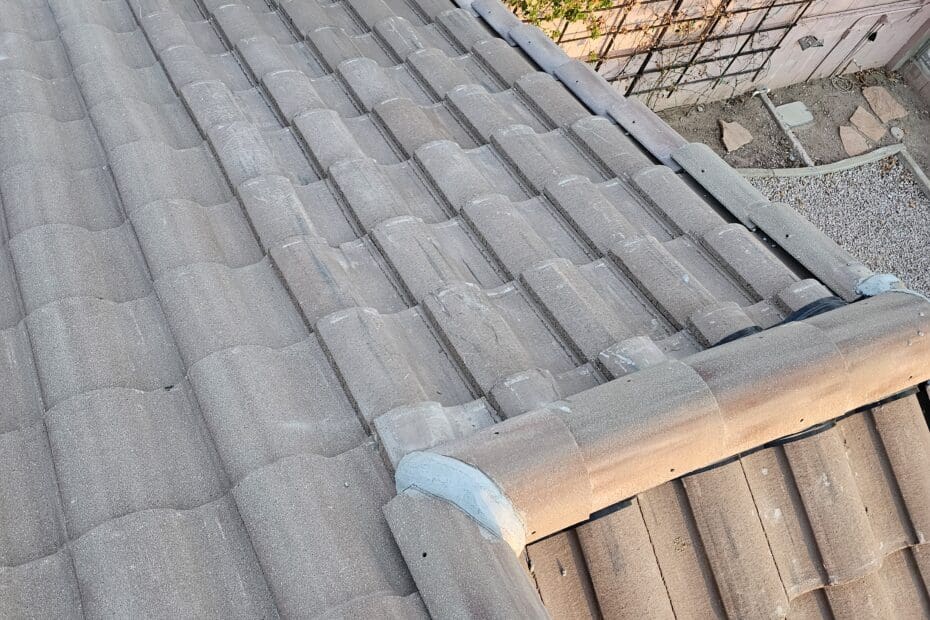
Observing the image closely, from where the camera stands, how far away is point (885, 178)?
8891mm

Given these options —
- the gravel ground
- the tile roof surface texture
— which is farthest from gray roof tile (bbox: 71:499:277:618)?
the gravel ground

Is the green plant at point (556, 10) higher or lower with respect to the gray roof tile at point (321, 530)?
higher

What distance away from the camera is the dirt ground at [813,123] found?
8.85m

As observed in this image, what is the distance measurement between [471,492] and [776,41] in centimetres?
971

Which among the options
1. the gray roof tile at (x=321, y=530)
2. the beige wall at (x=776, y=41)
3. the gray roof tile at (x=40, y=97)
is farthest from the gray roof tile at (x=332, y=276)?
the beige wall at (x=776, y=41)

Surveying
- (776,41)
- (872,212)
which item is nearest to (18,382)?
(872,212)

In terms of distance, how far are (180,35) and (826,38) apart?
960 centimetres

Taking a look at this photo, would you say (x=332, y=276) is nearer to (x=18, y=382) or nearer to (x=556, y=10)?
(x=18, y=382)

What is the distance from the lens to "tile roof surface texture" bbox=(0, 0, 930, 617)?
1.57 metres

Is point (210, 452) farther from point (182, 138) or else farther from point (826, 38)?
point (826, 38)

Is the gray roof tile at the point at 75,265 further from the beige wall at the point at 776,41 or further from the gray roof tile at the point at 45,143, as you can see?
the beige wall at the point at 776,41

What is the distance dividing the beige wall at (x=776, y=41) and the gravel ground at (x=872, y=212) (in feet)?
6.20

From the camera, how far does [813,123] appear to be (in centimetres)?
941

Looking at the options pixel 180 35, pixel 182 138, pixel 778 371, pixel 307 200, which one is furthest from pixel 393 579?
pixel 180 35
